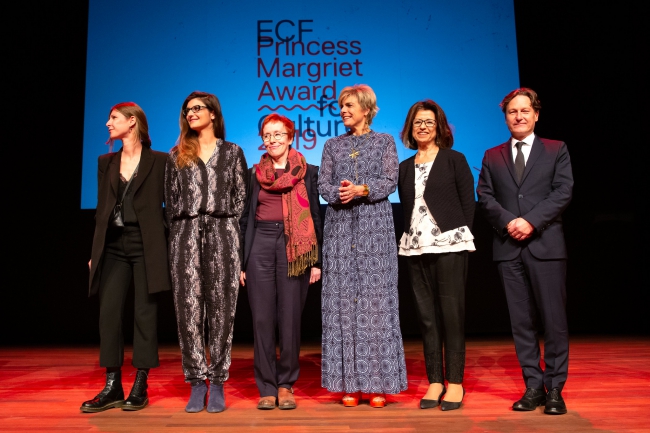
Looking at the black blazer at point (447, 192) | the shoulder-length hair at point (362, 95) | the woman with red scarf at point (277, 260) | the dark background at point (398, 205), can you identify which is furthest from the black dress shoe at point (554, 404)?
the dark background at point (398, 205)

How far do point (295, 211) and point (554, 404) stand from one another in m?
1.50

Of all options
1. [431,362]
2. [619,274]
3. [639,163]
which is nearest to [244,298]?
[431,362]

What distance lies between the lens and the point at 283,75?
456cm

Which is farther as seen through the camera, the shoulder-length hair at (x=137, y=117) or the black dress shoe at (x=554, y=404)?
the shoulder-length hair at (x=137, y=117)

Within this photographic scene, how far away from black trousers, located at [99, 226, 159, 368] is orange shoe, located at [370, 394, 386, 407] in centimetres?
109

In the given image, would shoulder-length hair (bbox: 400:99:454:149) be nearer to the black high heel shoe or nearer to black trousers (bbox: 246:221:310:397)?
black trousers (bbox: 246:221:310:397)

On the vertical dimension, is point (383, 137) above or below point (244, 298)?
above

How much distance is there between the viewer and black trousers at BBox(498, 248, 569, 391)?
8.13 feet

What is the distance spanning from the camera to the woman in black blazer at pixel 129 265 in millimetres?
2596

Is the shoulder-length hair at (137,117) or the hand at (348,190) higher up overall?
the shoulder-length hair at (137,117)

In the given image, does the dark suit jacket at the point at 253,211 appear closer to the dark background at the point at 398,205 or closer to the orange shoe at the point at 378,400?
the orange shoe at the point at 378,400

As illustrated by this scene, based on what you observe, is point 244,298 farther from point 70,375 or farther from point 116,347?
point 116,347

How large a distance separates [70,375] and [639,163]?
5.25m

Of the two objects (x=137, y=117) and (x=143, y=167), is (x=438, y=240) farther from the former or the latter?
(x=137, y=117)
